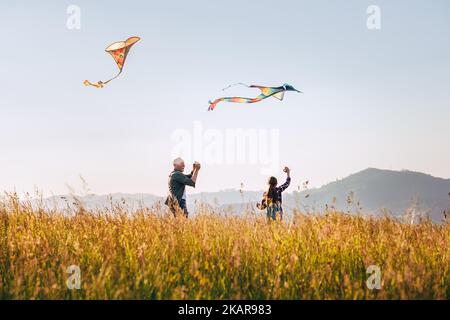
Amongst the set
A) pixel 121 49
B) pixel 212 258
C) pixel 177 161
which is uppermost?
pixel 121 49

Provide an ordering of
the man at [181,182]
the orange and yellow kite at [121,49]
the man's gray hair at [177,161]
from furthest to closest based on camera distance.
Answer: the man's gray hair at [177,161]
the man at [181,182]
the orange and yellow kite at [121,49]

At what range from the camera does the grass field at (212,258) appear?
381 centimetres

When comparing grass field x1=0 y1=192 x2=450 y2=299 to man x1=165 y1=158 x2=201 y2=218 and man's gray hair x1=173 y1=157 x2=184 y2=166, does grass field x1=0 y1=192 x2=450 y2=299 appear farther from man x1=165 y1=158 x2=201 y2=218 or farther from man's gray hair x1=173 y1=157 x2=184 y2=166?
man's gray hair x1=173 y1=157 x2=184 y2=166

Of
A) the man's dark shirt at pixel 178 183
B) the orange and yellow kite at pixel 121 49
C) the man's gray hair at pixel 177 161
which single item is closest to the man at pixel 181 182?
the man's dark shirt at pixel 178 183

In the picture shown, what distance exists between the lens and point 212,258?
179 inches

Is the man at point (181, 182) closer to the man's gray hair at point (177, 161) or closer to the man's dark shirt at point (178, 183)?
the man's dark shirt at point (178, 183)

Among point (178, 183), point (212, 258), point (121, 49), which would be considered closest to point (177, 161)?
point (178, 183)

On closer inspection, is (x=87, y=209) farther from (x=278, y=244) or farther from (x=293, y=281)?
(x=293, y=281)

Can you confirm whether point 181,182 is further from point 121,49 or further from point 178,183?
point 121,49

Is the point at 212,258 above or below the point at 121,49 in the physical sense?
below

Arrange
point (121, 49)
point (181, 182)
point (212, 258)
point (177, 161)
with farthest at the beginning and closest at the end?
point (177, 161), point (181, 182), point (121, 49), point (212, 258)
